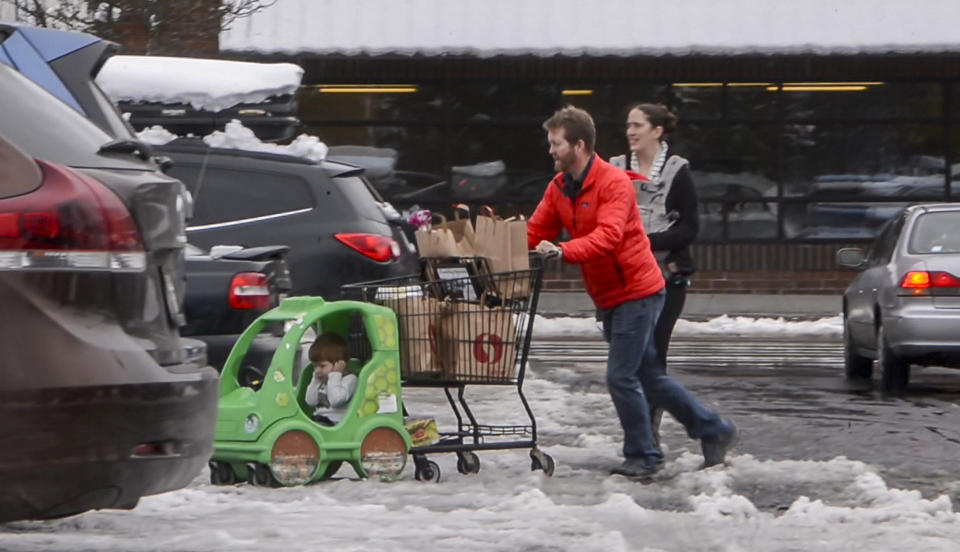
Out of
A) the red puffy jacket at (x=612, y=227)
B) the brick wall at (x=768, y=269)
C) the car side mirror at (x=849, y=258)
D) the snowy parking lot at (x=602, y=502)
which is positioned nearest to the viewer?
the snowy parking lot at (x=602, y=502)

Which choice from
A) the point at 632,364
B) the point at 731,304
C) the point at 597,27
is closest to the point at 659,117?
the point at 632,364

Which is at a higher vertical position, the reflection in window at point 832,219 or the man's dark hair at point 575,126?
the man's dark hair at point 575,126

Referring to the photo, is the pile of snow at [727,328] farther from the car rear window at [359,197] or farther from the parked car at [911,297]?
the car rear window at [359,197]

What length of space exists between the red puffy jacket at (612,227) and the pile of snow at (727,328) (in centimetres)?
1039

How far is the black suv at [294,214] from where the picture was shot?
37.0 feet

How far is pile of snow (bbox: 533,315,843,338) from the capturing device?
19.0 m

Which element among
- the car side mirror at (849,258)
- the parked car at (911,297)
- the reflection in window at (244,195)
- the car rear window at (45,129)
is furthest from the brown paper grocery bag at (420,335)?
the car side mirror at (849,258)

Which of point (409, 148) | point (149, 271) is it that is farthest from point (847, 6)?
point (149, 271)

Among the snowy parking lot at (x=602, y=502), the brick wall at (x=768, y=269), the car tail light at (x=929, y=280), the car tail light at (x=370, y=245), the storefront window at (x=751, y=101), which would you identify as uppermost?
the storefront window at (x=751, y=101)

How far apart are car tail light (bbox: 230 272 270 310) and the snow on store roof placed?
42.5ft

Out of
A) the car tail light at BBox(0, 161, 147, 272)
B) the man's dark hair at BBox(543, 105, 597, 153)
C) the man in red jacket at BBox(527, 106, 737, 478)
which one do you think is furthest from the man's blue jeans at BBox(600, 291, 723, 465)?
the car tail light at BBox(0, 161, 147, 272)

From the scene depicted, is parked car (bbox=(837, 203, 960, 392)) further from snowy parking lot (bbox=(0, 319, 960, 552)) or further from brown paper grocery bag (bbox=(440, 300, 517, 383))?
brown paper grocery bag (bbox=(440, 300, 517, 383))

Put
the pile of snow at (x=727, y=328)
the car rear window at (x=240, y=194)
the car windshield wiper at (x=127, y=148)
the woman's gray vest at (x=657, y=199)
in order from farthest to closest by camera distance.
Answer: the pile of snow at (x=727, y=328) → the car rear window at (x=240, y=194) → the woman's gray vest at (x=657, y=199) → the car windshield wiper at (x=127, y=148)

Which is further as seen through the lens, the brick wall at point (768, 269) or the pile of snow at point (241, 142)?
the brick wall at point (768, 269)
